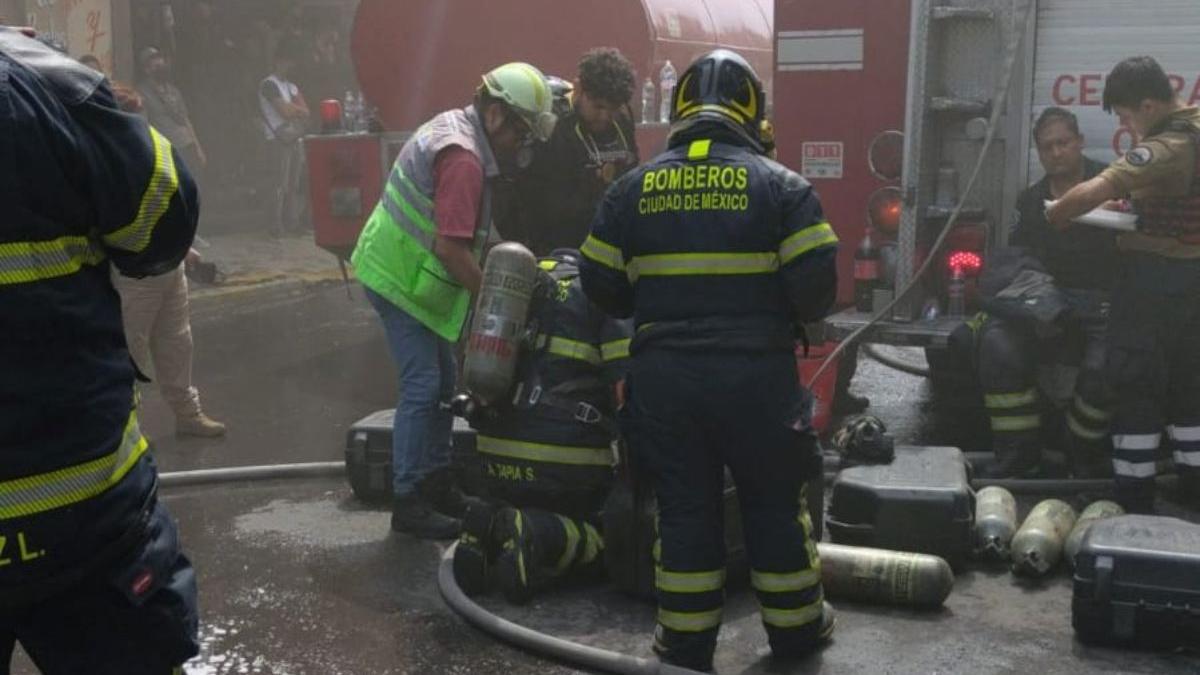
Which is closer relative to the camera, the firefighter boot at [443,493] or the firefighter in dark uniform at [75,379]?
the firefighter in dark uniform at [75,379]

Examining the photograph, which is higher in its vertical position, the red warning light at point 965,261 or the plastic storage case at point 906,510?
the red warning light at point 965,261

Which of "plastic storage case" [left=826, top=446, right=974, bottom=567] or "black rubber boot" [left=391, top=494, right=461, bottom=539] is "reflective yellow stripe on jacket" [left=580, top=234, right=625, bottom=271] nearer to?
"plastic storage case" [left=826, top=446, right=974, bottom=567]

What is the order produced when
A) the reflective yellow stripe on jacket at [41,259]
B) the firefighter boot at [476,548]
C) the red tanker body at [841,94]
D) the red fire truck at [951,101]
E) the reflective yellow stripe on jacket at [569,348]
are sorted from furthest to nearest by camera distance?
the red tanker body at [841,94]
the red fire truck at [951,101]
the reflective yellow stripe on jacket at [569,348]
the firefighter boot at [476,548]
the reflective yellow stripe on jacket at [41,259]

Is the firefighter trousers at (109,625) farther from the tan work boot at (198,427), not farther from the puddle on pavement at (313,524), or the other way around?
the tan work boot at (198,427)

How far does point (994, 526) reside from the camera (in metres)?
4.84

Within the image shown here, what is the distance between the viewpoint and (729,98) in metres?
3.86

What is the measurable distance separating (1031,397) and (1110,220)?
0.83 meters

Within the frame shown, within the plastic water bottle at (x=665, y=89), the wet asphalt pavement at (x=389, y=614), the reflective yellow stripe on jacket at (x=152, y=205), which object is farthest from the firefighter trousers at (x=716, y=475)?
the plastic water bottle at (x=665, y=89)

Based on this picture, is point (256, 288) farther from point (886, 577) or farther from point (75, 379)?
point (75, 379)

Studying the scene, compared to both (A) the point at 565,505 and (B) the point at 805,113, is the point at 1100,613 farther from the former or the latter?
(B) the point at 805,113

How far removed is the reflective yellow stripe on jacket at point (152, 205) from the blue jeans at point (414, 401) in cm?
280

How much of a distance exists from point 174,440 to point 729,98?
152 inches

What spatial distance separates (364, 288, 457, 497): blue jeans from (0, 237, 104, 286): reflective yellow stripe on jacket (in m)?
2.87

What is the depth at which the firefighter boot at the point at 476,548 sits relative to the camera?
4430 millimetres
